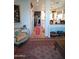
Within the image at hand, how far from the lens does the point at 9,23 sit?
78.7 inches

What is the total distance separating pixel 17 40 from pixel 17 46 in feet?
0.92

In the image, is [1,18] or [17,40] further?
[17,40]

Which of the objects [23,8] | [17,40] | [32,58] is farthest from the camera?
[23,8]

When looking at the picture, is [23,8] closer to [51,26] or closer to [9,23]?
[51,26]
